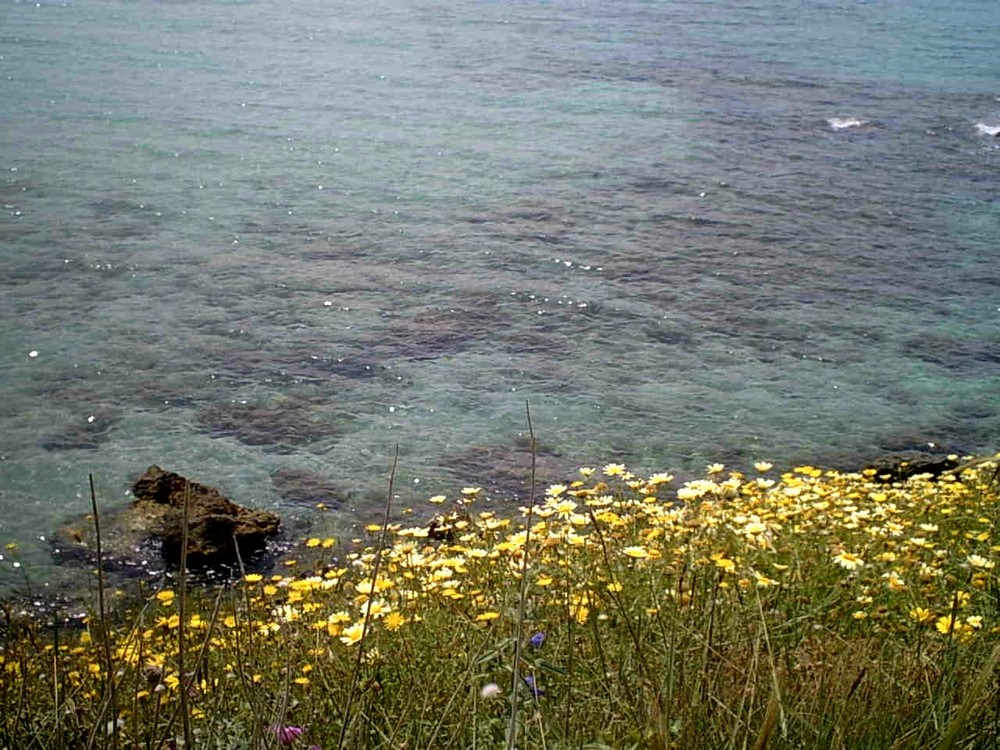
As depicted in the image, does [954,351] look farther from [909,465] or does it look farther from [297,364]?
[297,364]

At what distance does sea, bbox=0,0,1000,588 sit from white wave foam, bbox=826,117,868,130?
4.4 inches

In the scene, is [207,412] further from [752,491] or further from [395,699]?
[395,699]

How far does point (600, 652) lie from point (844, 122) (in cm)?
1611

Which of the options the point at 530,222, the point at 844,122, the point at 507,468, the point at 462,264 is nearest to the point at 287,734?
the point at 507,468

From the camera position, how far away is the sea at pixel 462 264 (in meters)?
7.70

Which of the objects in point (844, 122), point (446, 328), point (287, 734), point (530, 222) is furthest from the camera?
point (844, 122)

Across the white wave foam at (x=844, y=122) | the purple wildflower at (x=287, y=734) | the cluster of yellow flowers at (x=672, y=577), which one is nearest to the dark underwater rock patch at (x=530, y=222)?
the white wave foam at (x=844, y=122)

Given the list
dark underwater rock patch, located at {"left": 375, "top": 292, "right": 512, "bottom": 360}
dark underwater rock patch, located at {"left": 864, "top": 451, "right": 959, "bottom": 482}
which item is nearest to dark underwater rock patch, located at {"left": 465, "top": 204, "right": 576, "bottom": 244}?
dark underwater rock patch, located at {"left": 375, "top": 292, "right": 512, "bottom": 360}

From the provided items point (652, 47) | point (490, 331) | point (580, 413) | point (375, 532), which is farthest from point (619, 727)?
point (652, 47)

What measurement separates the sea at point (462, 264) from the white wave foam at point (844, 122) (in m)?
0.11

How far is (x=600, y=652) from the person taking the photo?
233 centimetres

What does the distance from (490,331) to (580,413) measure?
65.3 inches

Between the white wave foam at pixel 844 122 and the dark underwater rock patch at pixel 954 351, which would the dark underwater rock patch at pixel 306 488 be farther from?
the white wave foam at pixel 844 122

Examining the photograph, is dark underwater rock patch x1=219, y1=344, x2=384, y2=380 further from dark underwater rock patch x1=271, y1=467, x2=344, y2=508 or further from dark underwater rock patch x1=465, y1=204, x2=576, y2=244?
dark underwater rock patch x1=465, y1=204, x2=576, y2=244
